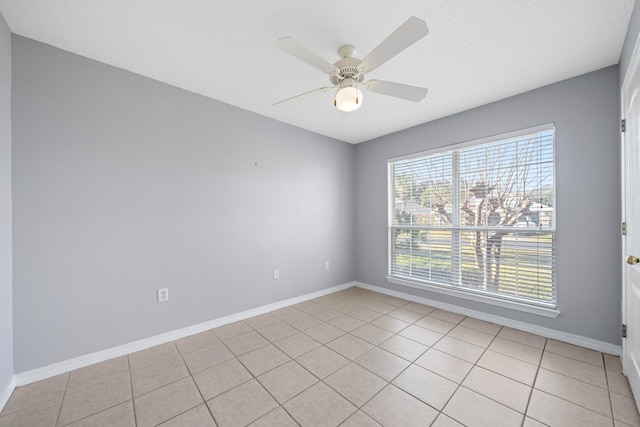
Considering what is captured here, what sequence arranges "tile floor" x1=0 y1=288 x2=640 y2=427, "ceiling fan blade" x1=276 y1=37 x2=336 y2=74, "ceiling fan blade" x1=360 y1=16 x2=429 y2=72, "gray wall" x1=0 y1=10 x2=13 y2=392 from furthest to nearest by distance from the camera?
1. "gray wall" x1=0 y1=10 x2=13 y2=392
2. "tile floor" x1=0 y1=288 x2=640 y2=427
3. "ceiling fan blade" x1=276 y1=37 x2=336 y2=74
4. "ceiling fan blade" x1=360 y1=16 x2=429 y2=72

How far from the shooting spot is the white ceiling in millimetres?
1541

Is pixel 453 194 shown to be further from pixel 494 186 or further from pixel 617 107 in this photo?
pixel 617 107

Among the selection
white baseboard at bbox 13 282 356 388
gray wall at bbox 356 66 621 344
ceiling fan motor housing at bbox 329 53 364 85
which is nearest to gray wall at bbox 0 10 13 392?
white baseboard at bbox 13 282 356 388

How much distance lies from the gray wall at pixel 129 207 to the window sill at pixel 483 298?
165cm

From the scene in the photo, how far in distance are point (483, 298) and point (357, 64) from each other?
9.10 ft

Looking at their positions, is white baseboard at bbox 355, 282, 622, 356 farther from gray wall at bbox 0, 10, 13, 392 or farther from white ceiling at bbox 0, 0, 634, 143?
gray wall at bbox 0, 10, 13, 392

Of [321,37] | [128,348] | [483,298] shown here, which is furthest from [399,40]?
[128,348]

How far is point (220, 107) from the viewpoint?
9.14ft

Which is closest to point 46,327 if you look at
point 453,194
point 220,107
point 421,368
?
point 220,107

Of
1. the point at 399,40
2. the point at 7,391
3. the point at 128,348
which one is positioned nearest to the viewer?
the point at 399,40

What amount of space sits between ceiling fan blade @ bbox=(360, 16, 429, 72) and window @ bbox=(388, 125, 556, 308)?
2.02m

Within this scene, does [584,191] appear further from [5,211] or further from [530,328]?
[5,211]

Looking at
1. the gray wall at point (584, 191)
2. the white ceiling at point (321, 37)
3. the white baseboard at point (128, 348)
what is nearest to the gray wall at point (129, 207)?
the white baseboard at point (128, 348)

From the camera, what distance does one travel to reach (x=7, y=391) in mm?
1646
